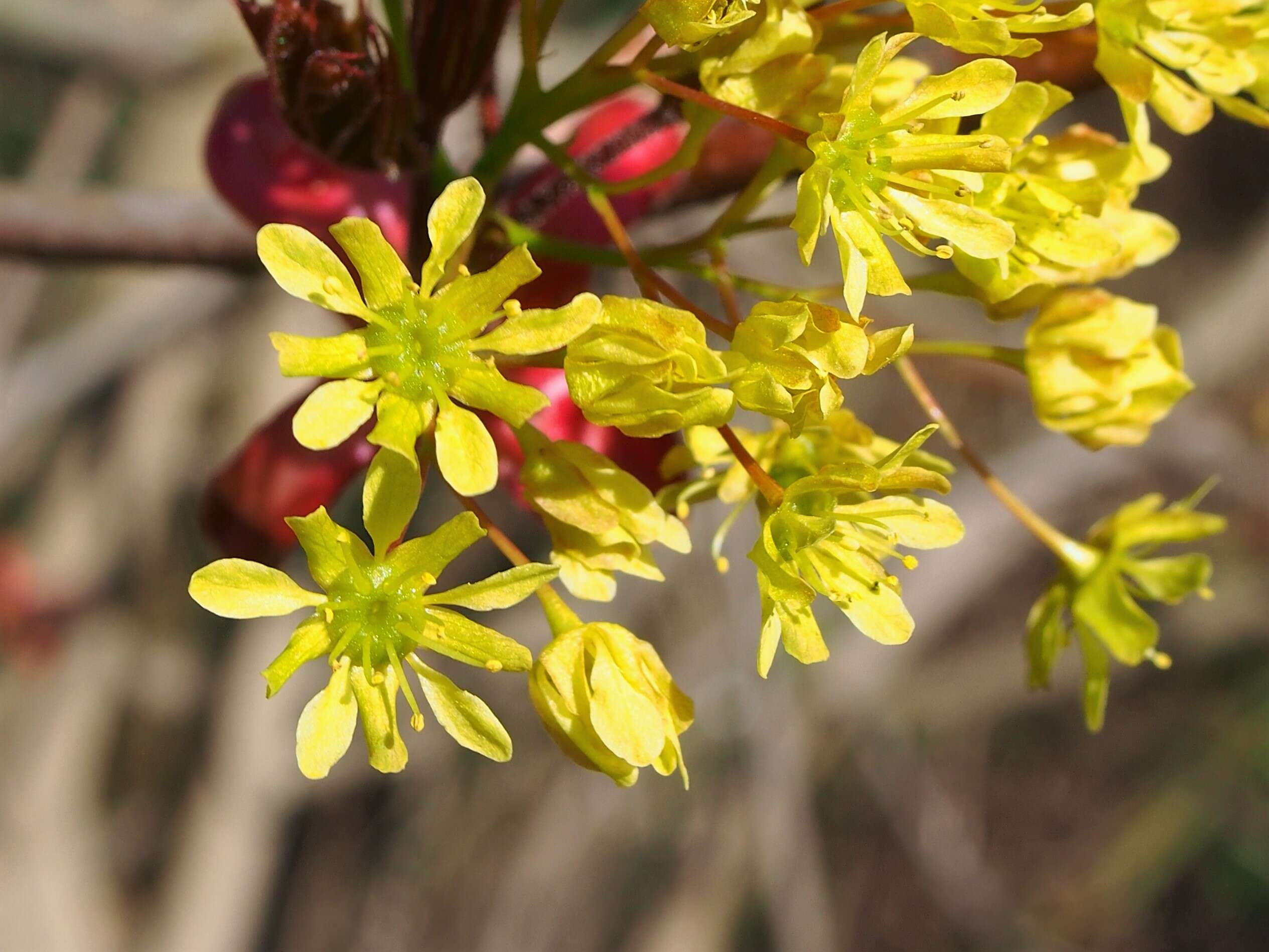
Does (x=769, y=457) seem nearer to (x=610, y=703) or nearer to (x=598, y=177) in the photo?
(x=610, y=703)

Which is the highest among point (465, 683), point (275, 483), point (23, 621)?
point (275, 483)

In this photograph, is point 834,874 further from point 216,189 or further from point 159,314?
point 216,189

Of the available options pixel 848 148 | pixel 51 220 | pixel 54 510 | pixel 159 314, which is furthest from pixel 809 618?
pixel 54 510

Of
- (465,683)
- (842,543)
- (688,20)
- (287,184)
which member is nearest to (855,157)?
(688,20)

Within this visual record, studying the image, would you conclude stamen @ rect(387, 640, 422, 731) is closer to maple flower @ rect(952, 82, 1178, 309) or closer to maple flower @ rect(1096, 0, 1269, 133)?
maple flower @ rect(952, 82, 1178, 309)

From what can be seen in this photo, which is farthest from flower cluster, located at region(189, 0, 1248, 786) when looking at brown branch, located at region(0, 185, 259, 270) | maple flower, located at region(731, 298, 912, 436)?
brown branch, located at region(0, 185, 259, 270)
